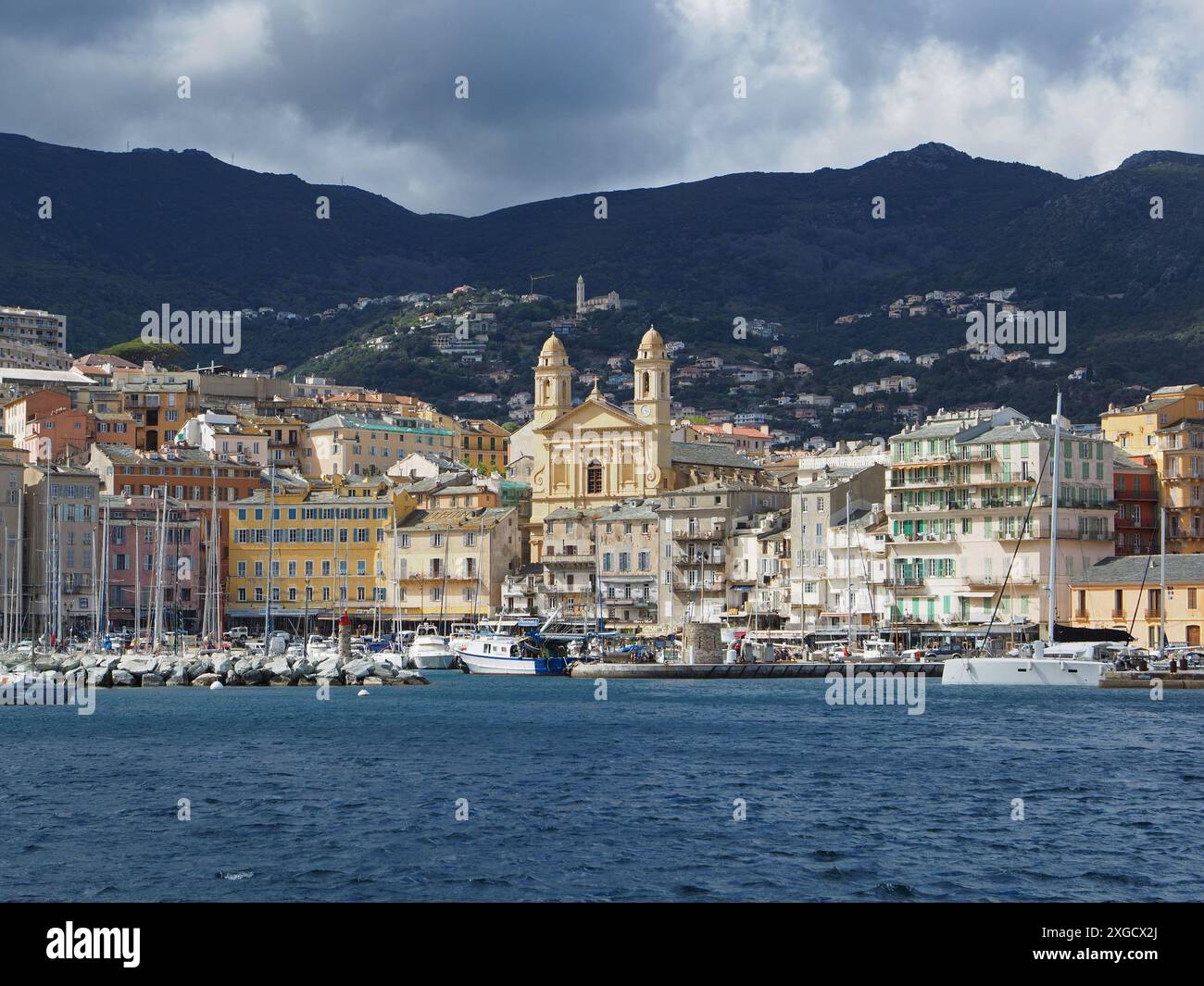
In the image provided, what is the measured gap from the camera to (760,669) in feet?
289

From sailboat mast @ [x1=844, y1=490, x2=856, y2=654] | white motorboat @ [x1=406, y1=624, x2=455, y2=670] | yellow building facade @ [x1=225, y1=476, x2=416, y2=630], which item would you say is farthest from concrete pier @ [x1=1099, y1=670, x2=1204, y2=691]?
yellow building facade @ [x1=225, y1=476, x2=416, y2=630]

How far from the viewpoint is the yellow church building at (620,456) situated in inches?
5020

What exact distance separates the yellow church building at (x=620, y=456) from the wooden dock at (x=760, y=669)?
34.6 metres

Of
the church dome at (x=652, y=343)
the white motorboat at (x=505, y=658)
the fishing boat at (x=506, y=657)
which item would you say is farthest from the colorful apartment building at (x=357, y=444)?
the white motorboat at (x=505, y=658)

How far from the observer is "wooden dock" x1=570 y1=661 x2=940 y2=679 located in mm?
85312

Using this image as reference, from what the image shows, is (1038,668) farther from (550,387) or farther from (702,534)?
(550,387)

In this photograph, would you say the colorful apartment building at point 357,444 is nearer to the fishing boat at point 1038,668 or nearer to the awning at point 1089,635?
the awning at point 1089,635

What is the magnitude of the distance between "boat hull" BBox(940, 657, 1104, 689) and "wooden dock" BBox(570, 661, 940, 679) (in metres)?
6.99

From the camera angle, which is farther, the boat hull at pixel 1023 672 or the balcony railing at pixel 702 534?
the balcony railing at pixel 702 534

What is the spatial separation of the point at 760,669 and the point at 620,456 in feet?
140

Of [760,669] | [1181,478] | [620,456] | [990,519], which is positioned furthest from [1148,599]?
[620,456]

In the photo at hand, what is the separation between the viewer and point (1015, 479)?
94.8 metres
